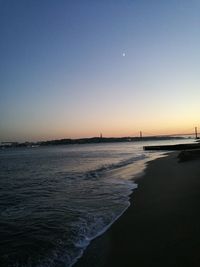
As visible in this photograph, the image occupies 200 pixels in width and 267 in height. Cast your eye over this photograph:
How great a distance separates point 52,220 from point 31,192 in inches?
261

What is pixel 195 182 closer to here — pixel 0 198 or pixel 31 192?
pixel 31 192

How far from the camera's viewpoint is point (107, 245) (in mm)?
6672

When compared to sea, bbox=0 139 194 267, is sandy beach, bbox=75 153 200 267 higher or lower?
higher

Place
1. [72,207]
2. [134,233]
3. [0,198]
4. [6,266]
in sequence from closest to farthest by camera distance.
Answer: [6,266] → [134,233] → [72,207] → [0,198]

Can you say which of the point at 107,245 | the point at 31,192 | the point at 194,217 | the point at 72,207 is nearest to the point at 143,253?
the point at 107,245

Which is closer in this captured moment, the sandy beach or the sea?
the sandy beach

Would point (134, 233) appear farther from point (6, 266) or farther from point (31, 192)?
point (31, 192)

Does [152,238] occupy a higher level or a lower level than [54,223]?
higher

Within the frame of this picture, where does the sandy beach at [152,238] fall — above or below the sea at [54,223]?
above

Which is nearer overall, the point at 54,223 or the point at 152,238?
the point at 152,238

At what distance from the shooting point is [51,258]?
6.21 m

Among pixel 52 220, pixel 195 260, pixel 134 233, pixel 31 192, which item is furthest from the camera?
pixel 31 192

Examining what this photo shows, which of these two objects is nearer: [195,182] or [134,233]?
[134,233]

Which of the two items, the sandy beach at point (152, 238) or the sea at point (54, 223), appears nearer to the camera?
the sandy beach at point (152, 238)
